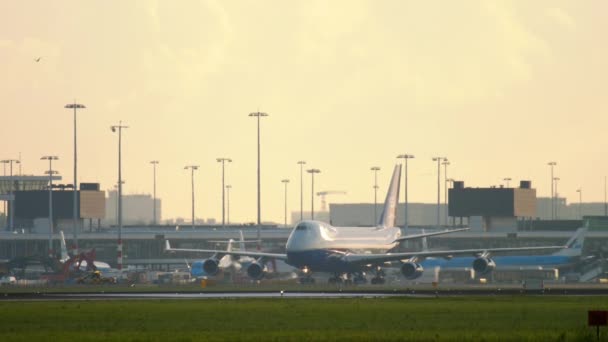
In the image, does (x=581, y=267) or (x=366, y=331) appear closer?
(x=366, y=331)

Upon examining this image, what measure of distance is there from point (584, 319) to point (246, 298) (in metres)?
33.2

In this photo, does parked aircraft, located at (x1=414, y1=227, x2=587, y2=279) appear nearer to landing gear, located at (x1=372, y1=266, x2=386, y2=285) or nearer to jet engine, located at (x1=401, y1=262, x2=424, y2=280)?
landing gear, located at (x1=372, y1=266, x2=386, y2=285)

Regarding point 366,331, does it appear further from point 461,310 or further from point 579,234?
point 579,234

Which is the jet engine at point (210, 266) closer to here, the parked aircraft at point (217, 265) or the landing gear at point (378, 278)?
the parked aircraft at point (217, 265)

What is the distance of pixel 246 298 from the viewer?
4065 inches

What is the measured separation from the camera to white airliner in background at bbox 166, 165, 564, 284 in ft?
496

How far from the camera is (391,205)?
180500 millimetres

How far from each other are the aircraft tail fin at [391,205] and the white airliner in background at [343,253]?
403 inches

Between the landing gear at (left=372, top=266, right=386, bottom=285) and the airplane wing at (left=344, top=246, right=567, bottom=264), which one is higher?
the airplane wing at (left=344, top=246, right=567, bottom=264)

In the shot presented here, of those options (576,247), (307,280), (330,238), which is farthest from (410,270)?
(576,247)

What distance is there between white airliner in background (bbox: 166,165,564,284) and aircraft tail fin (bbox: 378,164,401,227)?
10.2m

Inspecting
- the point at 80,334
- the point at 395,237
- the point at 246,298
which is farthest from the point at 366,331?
the point at 395,237

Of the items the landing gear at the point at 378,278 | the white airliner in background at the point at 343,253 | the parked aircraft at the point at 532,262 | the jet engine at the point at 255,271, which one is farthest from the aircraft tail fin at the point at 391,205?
the jet engine at the point at 255,271

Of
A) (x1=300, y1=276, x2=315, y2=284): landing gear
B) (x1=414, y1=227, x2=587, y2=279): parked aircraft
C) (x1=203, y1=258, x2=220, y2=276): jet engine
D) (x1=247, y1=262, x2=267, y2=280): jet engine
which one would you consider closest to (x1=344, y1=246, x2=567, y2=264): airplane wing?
(x1=300, y1=276, x2=315, y2=284): landing gear
